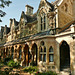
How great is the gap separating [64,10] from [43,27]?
12.3ft

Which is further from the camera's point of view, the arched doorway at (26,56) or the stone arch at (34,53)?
the arched doorway at (26,56)

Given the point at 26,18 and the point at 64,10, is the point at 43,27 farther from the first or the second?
the point at 26,18

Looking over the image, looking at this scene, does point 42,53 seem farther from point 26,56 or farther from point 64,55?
point 26,56

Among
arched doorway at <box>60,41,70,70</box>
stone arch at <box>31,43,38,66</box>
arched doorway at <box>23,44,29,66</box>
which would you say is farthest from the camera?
arched doorway at <box>23,44,29,66</box>

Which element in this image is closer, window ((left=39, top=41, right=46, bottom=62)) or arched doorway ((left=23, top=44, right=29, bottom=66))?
window ((left=39, top=41, right=46, bottom=62))

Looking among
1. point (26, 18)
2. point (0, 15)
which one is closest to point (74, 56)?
point (0, 15)

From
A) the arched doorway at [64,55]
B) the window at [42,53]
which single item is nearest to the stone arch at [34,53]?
the window at [42,53]

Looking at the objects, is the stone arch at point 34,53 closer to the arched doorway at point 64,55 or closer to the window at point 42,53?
the window at point 42,53

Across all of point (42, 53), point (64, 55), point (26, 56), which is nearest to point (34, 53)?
point (26, 56)

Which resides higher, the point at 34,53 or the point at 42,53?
the point at 42,53

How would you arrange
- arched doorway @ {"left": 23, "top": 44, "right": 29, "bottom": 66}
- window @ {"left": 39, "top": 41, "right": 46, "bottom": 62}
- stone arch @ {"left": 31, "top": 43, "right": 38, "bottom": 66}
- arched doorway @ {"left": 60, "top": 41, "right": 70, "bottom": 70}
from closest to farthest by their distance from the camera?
window @ {"left": 39, "top": 41, "right": 46, "bottom": 62} < arched doorway @ {"left": 60, "top": 41, "right": 70, "bottom": 70} < stone arch @ {"left": 31, "top": 43, "right": 38, "bottom": 66} < arched doorway @ {"left": 23, "top": 44, "right": 29, "bottom": 66}

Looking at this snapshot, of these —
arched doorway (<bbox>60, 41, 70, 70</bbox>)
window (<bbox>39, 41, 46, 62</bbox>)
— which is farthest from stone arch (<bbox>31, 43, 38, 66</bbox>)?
arched doorway (<bbox>60, 41, 70, 70</bbox>)

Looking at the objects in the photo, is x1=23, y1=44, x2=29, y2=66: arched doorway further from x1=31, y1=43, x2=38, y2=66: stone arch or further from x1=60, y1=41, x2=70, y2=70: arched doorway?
x1=60, y1=41, x2=70, y2=70: arched doorway

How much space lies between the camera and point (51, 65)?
9.23m
